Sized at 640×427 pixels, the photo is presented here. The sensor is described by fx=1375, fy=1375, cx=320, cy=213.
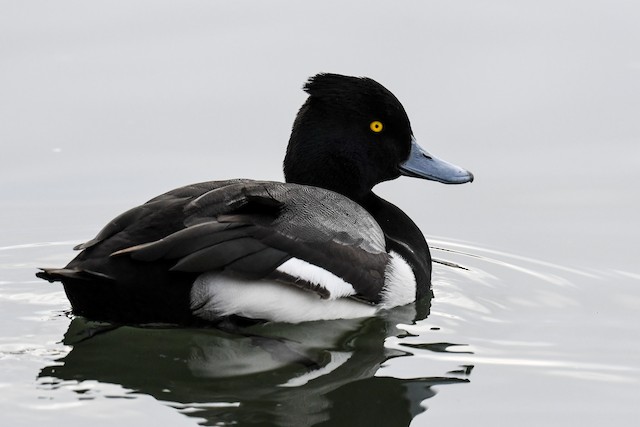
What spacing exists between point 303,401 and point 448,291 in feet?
7.79

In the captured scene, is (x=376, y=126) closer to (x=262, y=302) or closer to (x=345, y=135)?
(x=345, y=135)

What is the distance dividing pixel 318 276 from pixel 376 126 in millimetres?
1689

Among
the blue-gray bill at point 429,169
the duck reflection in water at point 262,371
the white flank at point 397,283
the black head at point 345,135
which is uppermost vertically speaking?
the black head at point 345,135

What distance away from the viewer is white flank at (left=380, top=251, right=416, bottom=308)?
859 centimetres

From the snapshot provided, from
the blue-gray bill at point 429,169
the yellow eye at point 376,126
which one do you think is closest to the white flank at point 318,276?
the yellow eye at point 376,126

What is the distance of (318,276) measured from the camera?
314 inches

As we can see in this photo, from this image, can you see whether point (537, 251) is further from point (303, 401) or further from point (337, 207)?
point (303, 401)

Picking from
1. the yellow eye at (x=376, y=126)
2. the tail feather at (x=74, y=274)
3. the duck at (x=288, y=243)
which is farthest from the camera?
the yellow eye at (x=376, y=126)

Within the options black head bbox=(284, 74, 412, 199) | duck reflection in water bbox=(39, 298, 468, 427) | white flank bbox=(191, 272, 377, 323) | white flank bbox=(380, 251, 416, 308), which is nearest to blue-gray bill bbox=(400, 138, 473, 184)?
black head bbox=(284, 74, 412, 199)

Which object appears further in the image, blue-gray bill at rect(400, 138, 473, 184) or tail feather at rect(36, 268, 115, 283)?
blue-gray bill at rect(400, 138, 473, 184)

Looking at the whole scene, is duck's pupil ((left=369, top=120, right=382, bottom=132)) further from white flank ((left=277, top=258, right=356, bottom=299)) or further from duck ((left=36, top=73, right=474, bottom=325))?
white flank ((left=277, top=258, right=356, bottom=299))

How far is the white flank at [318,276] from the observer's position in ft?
25.7

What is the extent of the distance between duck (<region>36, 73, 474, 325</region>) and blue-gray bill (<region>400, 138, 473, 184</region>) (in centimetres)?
16

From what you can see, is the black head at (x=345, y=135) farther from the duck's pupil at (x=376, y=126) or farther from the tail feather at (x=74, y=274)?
the tail feather at (x=74, y=274)
